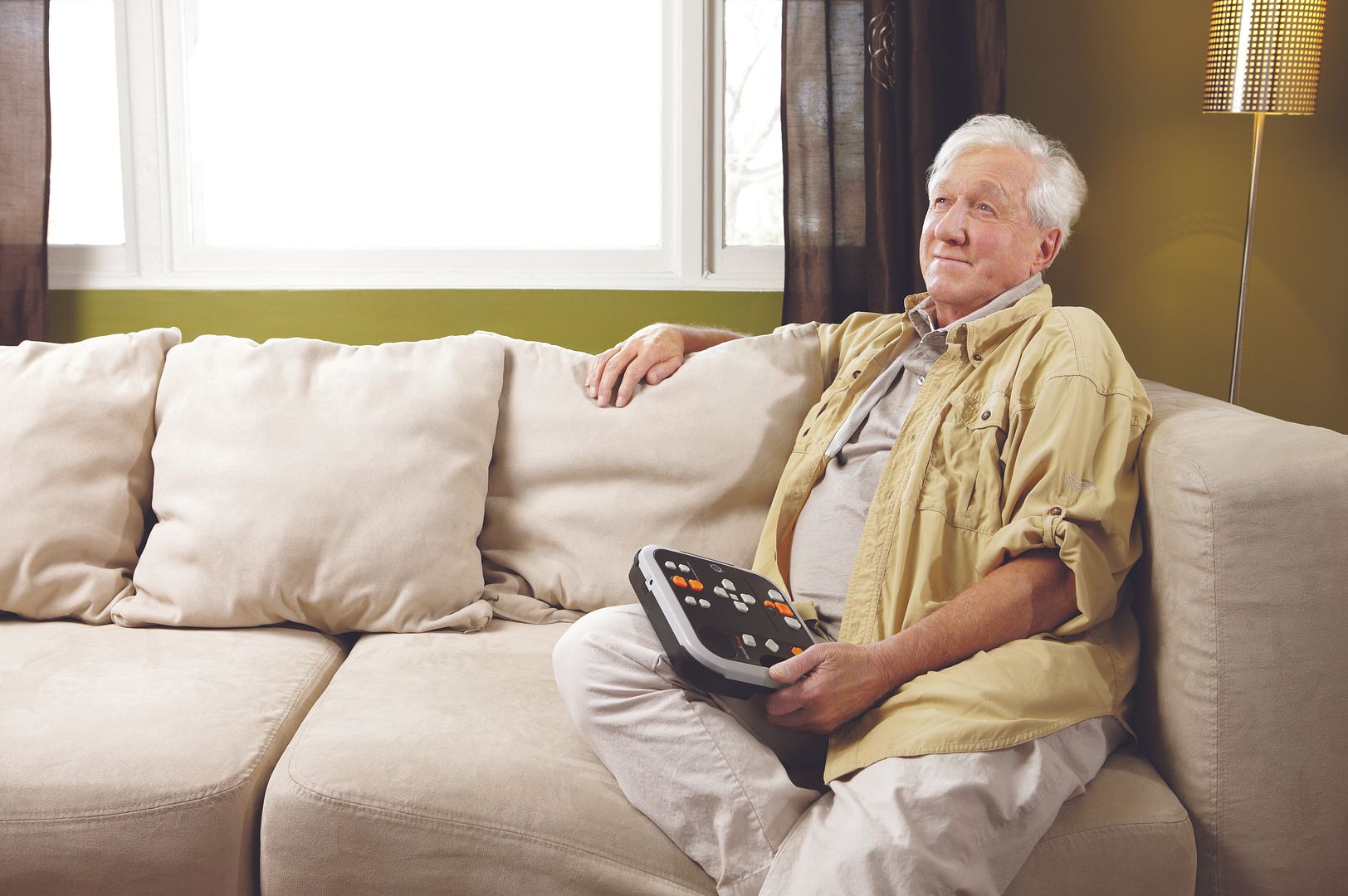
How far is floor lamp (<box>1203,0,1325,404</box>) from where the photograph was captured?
211 cm

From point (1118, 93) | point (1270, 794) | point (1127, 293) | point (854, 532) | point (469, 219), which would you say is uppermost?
point (1118, 93)

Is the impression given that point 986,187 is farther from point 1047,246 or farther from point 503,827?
point 503,827

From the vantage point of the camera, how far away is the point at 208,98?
8.27ft

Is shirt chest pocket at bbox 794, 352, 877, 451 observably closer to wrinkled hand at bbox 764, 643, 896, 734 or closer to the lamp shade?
wrinkled hand at bbox 764, 643, 896, 734

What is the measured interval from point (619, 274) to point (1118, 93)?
1.25m

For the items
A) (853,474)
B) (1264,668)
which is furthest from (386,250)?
(1264,668)

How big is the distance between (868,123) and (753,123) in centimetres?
34

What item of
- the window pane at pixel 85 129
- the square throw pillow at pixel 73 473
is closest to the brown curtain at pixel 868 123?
the square throw pillow at pixel 73 473

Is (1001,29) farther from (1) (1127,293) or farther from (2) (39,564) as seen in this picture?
(2) (39,564)

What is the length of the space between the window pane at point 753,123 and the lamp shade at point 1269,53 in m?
0.95

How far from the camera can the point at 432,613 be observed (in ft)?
5.61

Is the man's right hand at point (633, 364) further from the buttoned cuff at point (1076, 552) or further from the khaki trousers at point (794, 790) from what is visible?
the buttoned cuff at point (1076, 552)

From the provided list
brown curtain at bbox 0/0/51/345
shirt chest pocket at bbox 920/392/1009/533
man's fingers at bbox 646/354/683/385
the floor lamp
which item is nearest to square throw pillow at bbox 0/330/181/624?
brown curtain at bbox 0/0/51/345

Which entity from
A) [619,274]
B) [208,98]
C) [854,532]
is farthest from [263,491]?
[208,98]
